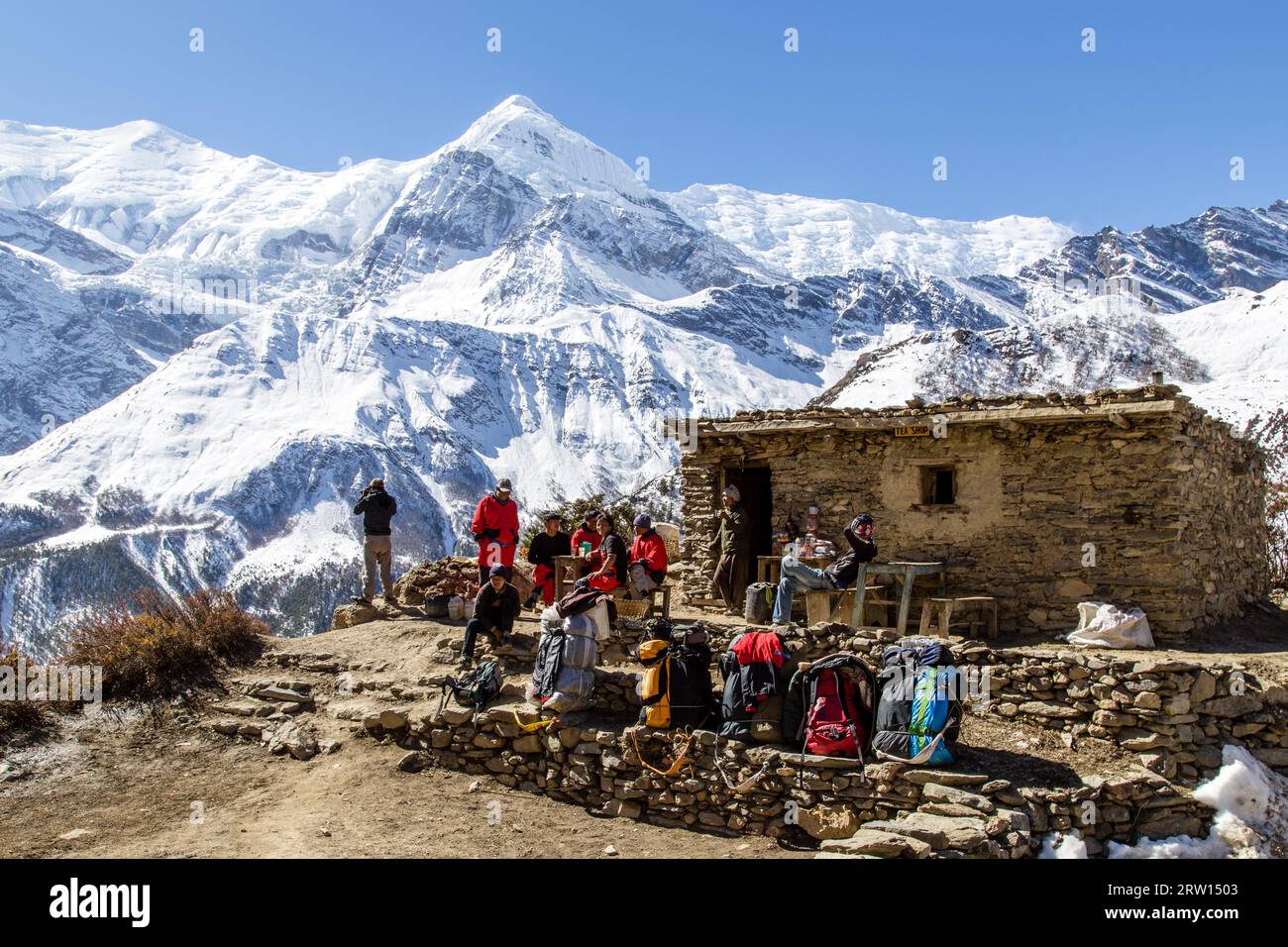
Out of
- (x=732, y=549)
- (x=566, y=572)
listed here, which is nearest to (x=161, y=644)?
(x=566, y=572)

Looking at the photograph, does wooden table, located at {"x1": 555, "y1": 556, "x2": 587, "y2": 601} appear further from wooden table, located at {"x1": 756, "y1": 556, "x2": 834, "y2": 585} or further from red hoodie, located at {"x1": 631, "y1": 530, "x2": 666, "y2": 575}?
wooden table, located at {"x1": 756, "y1": 556, "x2": 834, "y2": 585}

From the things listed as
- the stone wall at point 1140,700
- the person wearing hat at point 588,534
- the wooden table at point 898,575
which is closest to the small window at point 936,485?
the wooden table at point 898,575

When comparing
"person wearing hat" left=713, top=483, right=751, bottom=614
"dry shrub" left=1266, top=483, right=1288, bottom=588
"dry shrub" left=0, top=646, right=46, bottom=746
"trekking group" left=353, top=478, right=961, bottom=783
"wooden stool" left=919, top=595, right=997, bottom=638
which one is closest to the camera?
"trekking group" left=353, top=478, right=961, bottom=783

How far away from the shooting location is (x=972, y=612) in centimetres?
1237

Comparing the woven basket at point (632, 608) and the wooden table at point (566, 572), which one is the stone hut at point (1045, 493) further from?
the woven basket at point (632, 608)

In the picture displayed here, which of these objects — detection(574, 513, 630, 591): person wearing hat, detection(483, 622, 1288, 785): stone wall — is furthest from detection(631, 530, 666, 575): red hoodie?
detection(483, 622, 1288, 785): stone wall

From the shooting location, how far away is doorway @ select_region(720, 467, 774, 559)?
52.1 feet

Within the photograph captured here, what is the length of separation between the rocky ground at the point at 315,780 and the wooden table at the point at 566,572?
0.70m

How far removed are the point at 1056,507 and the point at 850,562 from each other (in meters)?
3.19

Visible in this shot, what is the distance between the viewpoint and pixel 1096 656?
9.34m

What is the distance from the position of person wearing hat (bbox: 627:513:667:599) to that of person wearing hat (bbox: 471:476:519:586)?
5.51ft

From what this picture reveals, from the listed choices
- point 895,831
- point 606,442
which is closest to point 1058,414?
point 895,831

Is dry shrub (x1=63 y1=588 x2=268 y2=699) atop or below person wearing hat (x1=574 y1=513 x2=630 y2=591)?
below
